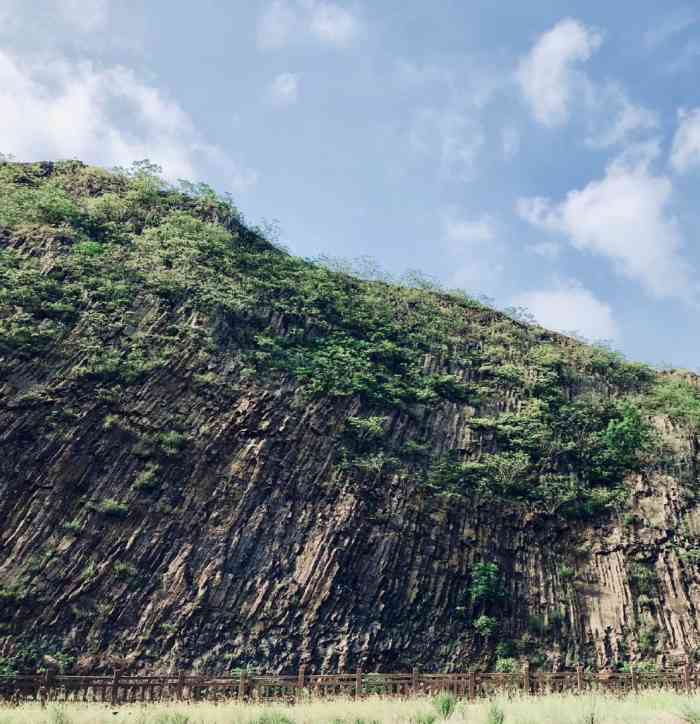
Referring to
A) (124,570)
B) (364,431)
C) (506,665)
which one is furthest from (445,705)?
(364,431)

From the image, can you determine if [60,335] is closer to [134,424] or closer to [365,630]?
[134,424]

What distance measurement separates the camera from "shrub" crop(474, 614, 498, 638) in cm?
1873

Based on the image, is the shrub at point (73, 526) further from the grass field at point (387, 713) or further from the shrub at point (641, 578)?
the shrub at point (641, 578)

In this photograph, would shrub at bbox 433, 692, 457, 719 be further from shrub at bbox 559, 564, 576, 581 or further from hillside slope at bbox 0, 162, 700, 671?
shrub at bbox 559, 564, 576, 581

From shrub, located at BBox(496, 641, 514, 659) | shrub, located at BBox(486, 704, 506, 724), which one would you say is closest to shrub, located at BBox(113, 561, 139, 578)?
shrub, located at BBox(486, 704, 506, 724)

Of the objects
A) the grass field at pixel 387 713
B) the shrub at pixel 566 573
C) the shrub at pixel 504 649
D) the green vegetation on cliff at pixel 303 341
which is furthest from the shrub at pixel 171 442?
the shrub at pixel 566 573

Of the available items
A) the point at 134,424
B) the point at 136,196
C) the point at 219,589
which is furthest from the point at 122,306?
the point at 219,589

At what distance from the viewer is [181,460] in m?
19.5

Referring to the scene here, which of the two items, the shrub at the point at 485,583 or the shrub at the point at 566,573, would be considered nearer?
the shrub at the point at 485,583

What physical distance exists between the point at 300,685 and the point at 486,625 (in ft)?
22.9

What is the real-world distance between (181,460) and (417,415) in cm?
984

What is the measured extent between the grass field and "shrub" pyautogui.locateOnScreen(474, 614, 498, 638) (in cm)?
574

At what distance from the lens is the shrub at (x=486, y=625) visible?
1873 cm

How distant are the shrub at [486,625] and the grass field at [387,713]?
5.74 meters
